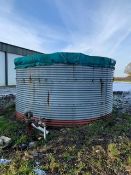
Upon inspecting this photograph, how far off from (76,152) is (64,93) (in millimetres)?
1694

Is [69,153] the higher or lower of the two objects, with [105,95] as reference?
lower

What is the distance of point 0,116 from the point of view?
681cm

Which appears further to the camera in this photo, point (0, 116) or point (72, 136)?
point (0, 116)

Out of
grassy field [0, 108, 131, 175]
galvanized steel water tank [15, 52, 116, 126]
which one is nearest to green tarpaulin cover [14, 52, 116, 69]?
galvanized steel water tank [15, 52, 116, 126]

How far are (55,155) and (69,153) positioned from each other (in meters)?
0.23

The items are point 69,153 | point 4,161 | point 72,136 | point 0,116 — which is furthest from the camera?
point 0,116

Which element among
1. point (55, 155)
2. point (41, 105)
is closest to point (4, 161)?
point (55, 155)

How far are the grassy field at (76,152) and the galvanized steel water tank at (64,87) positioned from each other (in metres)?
0.34

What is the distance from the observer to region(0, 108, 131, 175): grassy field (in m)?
3.37

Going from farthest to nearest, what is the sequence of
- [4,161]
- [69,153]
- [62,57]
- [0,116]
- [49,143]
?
[0,116], [62,57], [49,143], [69,153], [4,161]

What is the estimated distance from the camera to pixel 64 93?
535 cm

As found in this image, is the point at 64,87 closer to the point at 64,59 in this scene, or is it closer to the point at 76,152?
the point at 64,59

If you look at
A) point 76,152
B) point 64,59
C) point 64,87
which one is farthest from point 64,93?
point 76,152

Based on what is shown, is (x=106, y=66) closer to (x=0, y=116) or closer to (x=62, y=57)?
(x=62, y=57)
